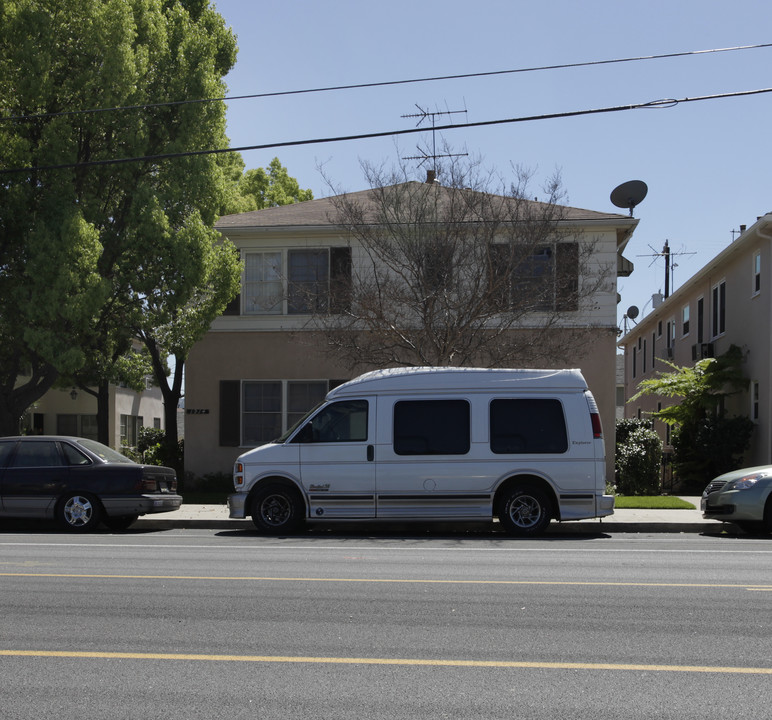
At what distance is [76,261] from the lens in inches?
693

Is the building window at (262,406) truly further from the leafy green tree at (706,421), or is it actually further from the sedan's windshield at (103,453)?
the leafy green tree at (706,421)

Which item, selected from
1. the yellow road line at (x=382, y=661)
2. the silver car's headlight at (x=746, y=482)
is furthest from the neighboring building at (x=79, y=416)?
the yellow road line at (x=382, y=661)

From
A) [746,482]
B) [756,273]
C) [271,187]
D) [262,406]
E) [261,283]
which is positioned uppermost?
[271,187]

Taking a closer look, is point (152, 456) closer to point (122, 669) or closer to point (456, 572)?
point (456, 572)

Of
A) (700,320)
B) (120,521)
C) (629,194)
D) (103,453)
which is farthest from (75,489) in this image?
(700,320)

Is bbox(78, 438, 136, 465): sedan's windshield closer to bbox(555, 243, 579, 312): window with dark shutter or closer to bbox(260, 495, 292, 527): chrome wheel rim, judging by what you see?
bbox(260, 495, 292, 527): chrome wheel rim

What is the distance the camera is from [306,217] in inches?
902

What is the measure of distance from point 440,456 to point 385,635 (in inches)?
283

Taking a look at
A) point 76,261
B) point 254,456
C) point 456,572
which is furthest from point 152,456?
point 456,572

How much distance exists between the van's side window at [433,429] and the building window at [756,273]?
11842mm

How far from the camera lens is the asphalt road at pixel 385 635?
5.22m

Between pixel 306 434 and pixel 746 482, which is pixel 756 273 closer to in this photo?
pixel 746 482

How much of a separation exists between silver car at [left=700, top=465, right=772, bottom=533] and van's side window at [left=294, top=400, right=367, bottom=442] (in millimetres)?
5510

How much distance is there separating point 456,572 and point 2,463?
8.59m
